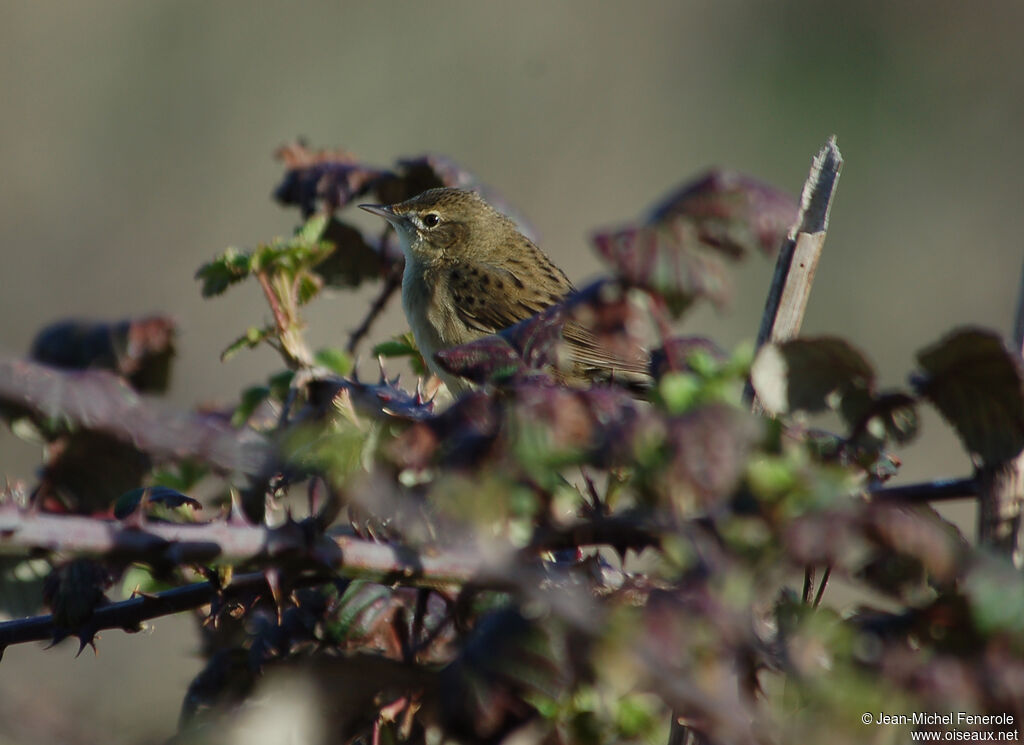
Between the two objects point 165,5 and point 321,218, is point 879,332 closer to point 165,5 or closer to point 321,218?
point 165,5

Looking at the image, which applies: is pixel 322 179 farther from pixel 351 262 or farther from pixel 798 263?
pixel 798 263

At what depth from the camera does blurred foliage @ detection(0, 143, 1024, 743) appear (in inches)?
43.0

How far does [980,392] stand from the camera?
1.36m

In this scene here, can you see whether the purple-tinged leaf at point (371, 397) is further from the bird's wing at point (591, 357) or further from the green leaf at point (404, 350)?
the bird's wing at point (591, 357)

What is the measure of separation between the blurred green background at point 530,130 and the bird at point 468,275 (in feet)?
9.51

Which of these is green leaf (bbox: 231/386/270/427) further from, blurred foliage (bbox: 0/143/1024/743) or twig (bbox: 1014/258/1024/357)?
twig (bbox: 1014/258/1024/357)

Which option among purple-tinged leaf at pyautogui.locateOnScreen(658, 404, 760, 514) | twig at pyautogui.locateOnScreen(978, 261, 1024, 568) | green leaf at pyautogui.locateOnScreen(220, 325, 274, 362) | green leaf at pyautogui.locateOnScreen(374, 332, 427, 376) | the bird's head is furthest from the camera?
the bird's head

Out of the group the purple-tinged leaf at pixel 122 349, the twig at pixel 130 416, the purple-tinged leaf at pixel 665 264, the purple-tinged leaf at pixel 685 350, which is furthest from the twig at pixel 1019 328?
the purple-tinged leaf at pixel 122 349

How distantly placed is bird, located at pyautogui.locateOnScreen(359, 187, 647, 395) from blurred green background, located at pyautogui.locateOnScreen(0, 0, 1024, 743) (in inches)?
114

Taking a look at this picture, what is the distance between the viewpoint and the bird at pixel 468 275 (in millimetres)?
4355

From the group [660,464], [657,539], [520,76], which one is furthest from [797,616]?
[520,76]

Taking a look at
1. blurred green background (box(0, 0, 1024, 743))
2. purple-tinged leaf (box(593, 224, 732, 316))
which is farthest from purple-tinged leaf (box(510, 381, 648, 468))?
blurred green background (box(0, 0, 1024, 743))

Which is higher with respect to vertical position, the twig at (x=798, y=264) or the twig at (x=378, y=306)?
the twig at (x=798, y=264)

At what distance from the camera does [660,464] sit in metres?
1.14
